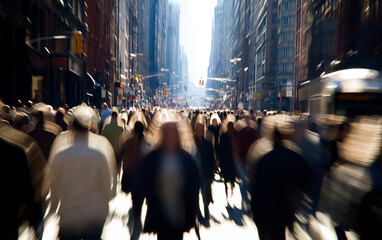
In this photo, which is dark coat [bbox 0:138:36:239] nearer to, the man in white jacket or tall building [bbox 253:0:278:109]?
the man in white jacket

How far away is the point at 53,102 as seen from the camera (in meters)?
35.1

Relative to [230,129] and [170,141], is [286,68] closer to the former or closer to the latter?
[230,129]

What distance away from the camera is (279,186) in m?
5.15

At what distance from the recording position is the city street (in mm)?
7918

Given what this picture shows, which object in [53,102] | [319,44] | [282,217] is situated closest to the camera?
[282,217]

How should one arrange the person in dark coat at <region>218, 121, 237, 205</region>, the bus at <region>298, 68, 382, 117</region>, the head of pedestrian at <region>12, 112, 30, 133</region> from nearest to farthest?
1. the head of pedestrian at <region>12, 112, 30, 133</region>
2. the person in dark coat at <region>218, 121, 237, 205</region>
3. the bus at <region>298, 68, 382, 117</region>

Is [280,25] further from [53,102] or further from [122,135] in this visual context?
[122,135]

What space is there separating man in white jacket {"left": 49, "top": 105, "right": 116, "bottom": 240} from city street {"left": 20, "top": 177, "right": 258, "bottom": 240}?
2.28 meters

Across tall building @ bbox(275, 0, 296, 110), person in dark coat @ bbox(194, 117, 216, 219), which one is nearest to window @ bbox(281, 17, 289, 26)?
tall building @ bbox(275, 0, 296, 110)

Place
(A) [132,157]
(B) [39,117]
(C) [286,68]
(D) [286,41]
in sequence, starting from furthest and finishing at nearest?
(D) [286,41] → (C) [286,68] → (B) [39,117] → (A) [132,157]

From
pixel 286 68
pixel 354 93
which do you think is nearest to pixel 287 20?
pixel 286 68

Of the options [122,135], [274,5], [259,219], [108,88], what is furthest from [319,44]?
[259,219]

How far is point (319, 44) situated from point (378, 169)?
4753cm

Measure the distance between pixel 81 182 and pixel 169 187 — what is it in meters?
0.89
